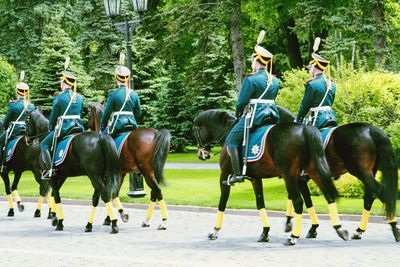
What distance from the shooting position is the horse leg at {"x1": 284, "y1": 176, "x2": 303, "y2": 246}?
12.1 meters

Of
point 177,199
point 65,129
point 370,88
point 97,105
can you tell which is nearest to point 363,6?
point 370,88

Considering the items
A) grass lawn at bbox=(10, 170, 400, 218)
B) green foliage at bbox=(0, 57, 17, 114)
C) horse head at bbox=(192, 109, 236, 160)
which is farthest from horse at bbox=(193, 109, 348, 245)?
green foliage at bbox=(0, 57, 17, 114)

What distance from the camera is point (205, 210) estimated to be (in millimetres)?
17828

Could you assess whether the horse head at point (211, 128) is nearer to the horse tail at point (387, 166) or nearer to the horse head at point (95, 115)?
the horse tail at point (387, 166)

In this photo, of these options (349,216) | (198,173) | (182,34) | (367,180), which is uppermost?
(182,34)

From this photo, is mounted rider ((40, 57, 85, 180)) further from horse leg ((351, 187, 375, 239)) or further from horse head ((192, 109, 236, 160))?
horse leg ((351, 187, 375, 239))

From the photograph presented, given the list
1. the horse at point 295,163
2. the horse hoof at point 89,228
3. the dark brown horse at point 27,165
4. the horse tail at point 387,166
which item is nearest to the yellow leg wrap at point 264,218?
the horse at point 295,163

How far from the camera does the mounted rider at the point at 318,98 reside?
42.9 ft

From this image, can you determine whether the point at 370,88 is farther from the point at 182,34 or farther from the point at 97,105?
the point at 182,34

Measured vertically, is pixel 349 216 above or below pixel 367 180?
below

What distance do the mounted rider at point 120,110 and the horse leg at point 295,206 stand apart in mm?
4389

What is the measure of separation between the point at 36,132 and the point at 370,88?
8307 mm

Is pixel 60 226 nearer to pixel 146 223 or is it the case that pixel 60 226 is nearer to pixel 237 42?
pixel 146 223

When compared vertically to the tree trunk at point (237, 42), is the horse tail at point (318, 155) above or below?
below
